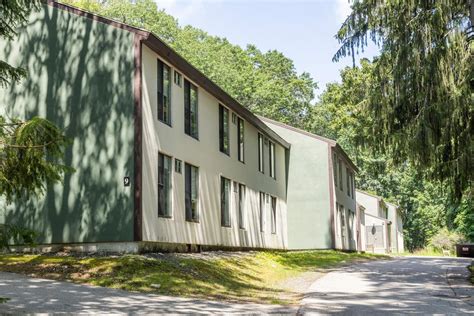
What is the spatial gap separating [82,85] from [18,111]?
2407 mm

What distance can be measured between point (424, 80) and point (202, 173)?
8383 mm

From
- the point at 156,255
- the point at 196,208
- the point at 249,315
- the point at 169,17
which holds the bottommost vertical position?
the point at 249,315

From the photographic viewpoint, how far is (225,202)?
902 inches

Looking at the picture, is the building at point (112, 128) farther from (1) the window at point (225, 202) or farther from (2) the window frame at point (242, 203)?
(2) the window frame at point (242, 203)

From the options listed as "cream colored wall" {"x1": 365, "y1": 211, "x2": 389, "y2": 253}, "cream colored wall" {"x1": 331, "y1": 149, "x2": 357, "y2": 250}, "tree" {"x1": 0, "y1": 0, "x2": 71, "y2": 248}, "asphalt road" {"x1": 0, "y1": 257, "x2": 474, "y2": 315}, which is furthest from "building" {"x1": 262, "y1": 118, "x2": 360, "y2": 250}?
"tree" {"x1": 0, "y1": 0, "x2": 71, "y2": 248}

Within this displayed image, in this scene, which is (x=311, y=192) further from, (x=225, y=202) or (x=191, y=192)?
(x=191, y=192)

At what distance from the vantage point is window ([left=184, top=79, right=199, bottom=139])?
19.4m

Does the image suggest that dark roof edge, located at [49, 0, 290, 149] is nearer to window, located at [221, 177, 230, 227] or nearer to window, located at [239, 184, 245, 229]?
window, located at [221, 177, 230, 227]

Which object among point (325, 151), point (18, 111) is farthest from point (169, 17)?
point (18, 111)

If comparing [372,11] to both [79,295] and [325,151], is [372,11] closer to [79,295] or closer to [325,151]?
[79,295]

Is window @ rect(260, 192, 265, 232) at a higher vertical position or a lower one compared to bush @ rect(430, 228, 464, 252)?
higher

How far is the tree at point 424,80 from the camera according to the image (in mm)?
14727

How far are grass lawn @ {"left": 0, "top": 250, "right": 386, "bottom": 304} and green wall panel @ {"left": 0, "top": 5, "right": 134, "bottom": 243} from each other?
1243 millimetres

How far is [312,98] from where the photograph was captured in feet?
221
